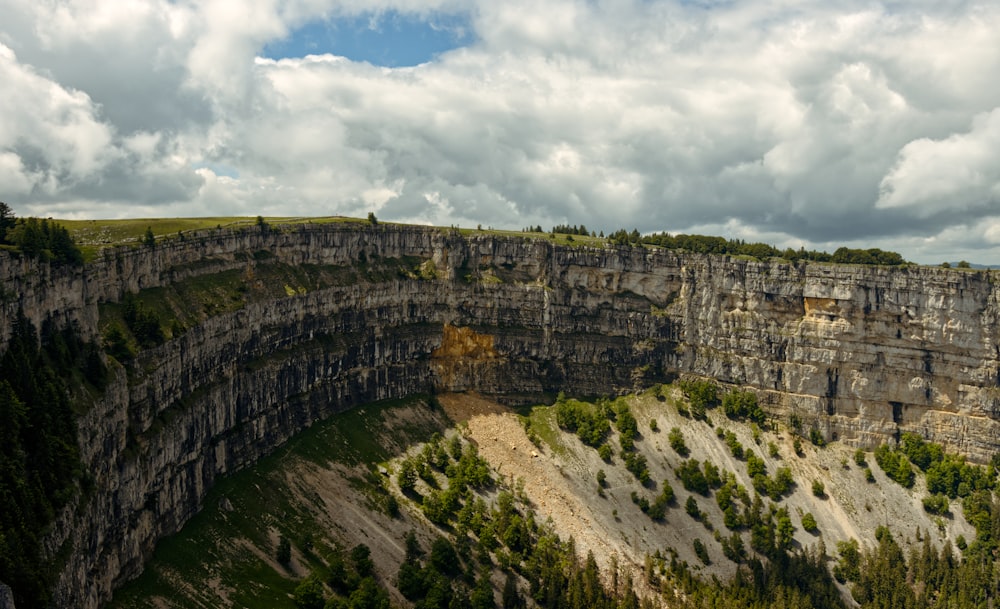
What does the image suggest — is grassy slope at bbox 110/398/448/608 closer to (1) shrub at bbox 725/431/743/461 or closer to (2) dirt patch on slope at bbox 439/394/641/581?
(2) dirt patch on slope at bbox 439/394/641/581

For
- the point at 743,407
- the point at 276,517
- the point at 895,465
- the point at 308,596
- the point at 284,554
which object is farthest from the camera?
the point at 743,407

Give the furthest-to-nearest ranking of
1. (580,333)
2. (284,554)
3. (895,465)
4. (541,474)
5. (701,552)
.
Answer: (580,333) < (895,465) < (541,474) < (701,552) < (284,554)

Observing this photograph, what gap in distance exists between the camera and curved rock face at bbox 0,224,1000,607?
5428 inches

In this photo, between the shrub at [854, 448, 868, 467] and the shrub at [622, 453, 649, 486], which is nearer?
the shrub at [622, 453, 649, 486]

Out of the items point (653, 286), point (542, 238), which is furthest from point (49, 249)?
point (653, 286)

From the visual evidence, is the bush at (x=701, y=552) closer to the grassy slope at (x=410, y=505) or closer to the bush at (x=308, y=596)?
the grassy slope at (x=410, y=505)

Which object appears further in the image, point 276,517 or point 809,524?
point 809,524

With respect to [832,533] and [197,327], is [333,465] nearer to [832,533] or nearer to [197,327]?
[197,327]

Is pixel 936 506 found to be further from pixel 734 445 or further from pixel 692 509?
pixel 692 509

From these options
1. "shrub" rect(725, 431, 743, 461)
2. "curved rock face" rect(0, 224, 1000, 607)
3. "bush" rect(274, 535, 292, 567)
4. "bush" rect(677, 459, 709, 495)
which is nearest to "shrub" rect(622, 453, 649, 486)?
"bush" rect(677, 459, 709, 495)

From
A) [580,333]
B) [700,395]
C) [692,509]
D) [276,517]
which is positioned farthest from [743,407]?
[276,517]

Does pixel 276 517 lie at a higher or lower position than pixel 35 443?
lower

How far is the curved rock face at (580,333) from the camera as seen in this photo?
452ft

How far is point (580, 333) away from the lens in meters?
193
